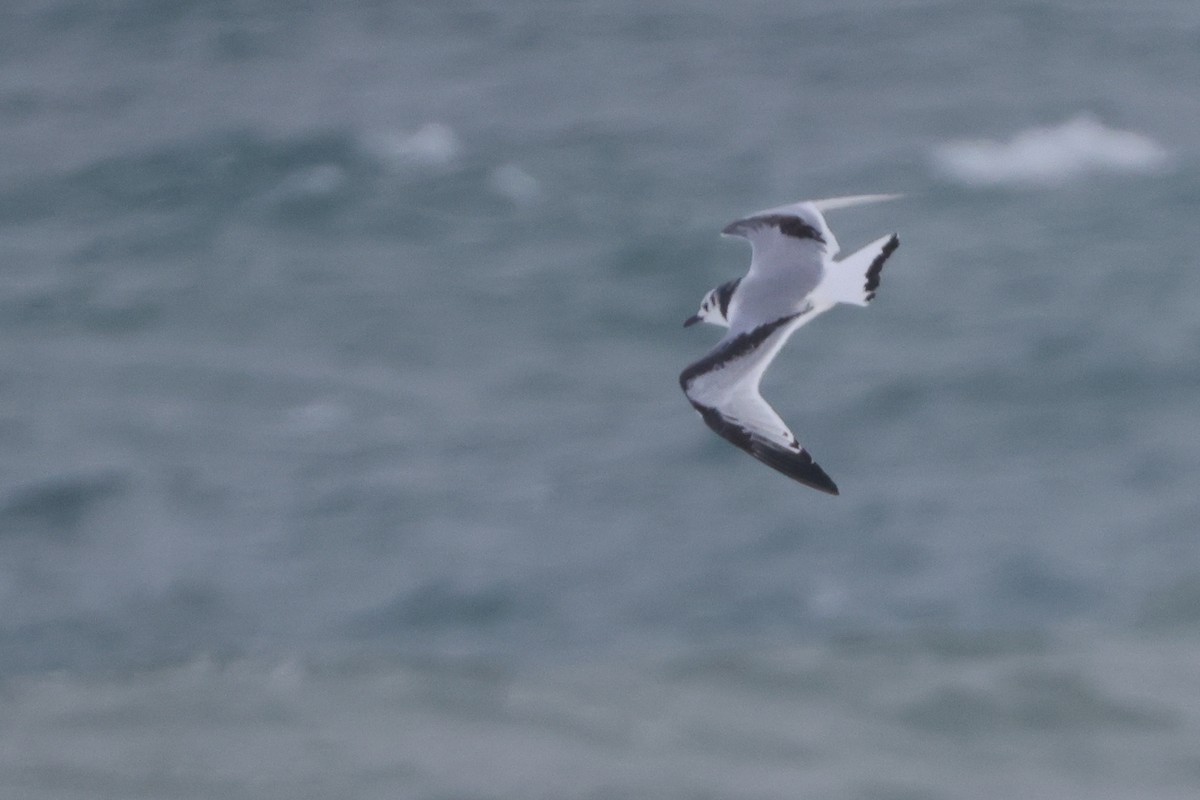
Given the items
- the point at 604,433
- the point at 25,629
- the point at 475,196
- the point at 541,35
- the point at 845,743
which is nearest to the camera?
the point at 845,743

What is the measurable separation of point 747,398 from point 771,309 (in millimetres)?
771

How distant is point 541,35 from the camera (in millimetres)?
24688

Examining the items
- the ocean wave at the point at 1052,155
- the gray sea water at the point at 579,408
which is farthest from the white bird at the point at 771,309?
the ocean wave at the point at 1052,155

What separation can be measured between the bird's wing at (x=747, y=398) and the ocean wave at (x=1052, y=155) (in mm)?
11350

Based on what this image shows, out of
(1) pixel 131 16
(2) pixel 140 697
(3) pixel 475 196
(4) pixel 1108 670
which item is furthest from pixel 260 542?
(1) pixel 131 16

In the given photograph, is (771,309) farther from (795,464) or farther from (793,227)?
(795,464)

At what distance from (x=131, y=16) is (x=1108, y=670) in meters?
14.5

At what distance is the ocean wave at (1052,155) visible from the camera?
22.4m

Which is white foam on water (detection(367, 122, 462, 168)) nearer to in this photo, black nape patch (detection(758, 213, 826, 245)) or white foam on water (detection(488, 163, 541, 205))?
white foam on water (detection(488, 163, 541, 205))

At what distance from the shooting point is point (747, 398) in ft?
37.8

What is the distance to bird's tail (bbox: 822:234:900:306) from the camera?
1170 cm

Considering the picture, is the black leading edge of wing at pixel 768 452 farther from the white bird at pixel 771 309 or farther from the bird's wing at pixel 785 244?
the bird's wing at pixel 785 244

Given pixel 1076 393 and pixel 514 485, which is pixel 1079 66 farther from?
pixel 514 485

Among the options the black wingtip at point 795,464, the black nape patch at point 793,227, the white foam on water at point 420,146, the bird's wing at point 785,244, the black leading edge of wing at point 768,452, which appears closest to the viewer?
the black wingtip at point 795,464
